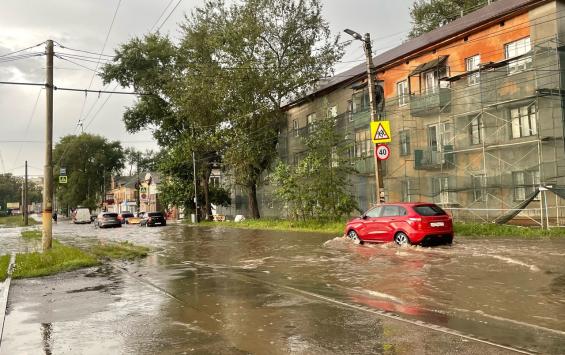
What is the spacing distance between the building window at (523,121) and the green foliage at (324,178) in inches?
355

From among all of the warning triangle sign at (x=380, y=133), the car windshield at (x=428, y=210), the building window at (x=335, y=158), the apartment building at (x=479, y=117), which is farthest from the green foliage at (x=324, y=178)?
the car windshield at (x=428, y=210)

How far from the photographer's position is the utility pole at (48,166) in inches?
674

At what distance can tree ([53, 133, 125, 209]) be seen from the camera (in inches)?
3765

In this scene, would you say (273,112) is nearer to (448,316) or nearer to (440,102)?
(440,102)

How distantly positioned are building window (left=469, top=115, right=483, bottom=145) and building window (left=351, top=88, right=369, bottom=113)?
9.66 metres

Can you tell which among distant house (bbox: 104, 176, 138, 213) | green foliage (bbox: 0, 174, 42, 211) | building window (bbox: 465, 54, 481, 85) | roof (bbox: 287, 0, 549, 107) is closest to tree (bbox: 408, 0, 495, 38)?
roof (bbox: 287, 0, 549, 107)

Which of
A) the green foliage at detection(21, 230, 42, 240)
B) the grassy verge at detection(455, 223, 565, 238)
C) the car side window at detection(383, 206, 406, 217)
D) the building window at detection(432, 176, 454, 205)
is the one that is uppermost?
the building window at detection(432, 176, 454, 205)

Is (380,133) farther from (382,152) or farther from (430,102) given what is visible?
(430,102)

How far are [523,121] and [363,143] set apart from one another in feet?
40.9

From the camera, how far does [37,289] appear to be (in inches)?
424

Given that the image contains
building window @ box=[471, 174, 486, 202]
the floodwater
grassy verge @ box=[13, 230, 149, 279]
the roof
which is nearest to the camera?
the floodwater

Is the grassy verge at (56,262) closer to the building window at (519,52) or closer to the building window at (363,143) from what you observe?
the building window at (519,52)

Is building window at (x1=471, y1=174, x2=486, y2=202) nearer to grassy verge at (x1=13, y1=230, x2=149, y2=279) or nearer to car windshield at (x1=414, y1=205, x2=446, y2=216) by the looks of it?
car windshield at (x1=414, y1=205, x2=446, y2=216)

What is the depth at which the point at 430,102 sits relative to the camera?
27812 mm
